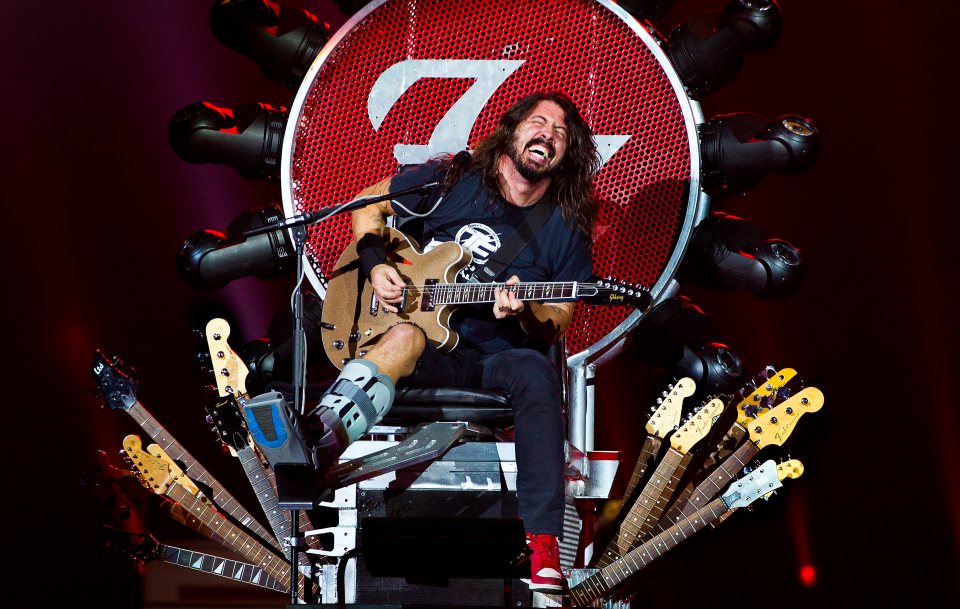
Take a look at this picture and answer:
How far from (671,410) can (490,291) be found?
953 mm

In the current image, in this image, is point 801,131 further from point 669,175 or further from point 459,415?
point 459,415

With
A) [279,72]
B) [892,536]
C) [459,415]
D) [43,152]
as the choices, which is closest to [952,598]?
[892,536]

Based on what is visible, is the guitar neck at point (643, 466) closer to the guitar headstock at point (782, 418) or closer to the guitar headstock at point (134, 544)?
the guitar headstock at point (782, 418)

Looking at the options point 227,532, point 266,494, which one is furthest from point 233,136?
point 227,532

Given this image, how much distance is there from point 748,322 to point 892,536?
1062 millimetres

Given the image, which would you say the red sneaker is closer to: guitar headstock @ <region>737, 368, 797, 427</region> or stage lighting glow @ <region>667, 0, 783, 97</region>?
guitar headstock @ <region>737, 368, 797, 427</region>

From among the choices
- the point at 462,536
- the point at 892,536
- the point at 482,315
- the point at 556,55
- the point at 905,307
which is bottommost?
the point at 462,536

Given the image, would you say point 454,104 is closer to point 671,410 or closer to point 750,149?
point 750,149

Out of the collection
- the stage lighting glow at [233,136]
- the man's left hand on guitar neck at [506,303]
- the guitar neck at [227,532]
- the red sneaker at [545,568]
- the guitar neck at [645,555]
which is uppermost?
the stage lighting glow at [233,136]

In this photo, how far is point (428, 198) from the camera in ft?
12.3

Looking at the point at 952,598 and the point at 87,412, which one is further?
the point at 87,412

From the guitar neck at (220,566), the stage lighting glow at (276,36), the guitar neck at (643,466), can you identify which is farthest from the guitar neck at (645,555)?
the stage lighting glow at (276,36)

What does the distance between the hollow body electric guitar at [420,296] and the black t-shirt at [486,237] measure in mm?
95

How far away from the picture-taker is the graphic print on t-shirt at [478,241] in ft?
12.1
